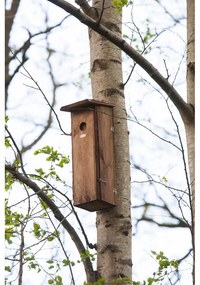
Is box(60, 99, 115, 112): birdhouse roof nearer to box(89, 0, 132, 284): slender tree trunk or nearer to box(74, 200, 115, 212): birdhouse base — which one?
box(89, 0, 132, 284): slender tree trunk

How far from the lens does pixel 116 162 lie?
3.39m

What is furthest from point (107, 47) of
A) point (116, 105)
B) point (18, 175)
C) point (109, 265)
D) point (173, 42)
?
point (173, 42)

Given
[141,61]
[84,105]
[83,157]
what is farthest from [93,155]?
[141,61]

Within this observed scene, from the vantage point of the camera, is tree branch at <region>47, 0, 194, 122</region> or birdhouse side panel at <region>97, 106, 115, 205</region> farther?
birdhouse side panel at <region>97, 106, 115, 205</region>

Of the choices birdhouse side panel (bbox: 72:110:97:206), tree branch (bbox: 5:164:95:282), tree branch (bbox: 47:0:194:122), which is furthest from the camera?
birdhouse side panel (bbox: 72:110:97:206)

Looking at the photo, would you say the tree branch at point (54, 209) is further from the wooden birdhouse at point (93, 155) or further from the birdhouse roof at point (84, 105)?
the birdhouse roof at point (84, 105)

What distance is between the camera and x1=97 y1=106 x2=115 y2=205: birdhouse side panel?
11.0 ft

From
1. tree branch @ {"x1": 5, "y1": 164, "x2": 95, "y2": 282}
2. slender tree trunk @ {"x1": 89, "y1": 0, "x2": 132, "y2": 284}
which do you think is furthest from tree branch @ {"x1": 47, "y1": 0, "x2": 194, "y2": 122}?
tree branch @ {"x1": 5, "y1": 164, "x2": 95, "y2": 282}

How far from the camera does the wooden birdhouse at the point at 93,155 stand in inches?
132

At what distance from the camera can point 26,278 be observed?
6.41 m

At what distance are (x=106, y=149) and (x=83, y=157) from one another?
0.39ft

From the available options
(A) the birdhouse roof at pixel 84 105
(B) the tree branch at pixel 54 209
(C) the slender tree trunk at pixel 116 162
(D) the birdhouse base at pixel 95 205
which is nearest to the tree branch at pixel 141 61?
(C) the slender tree trunk at pixel 116 162

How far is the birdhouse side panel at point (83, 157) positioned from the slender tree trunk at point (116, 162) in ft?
0.30
